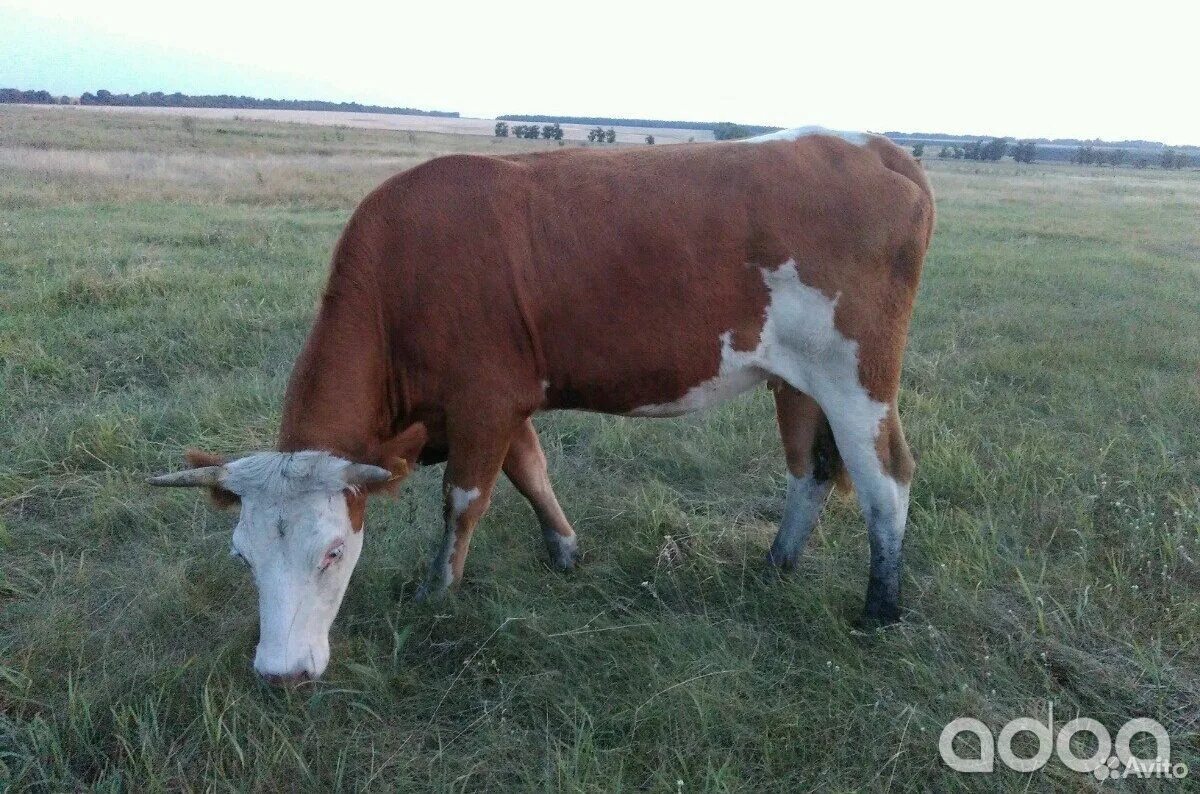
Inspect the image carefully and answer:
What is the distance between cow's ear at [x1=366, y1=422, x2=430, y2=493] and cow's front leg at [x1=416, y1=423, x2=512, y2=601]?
24 centimetres

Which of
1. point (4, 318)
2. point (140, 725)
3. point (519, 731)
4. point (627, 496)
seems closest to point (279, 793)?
point (140, 725)

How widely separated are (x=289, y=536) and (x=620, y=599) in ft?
4.94

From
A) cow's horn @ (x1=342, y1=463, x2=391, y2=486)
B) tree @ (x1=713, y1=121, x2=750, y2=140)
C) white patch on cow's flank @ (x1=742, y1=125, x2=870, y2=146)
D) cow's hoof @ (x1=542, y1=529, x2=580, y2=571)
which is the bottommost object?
cow's hoof @ (x1=542, y1=529, x2=580, y2=571)

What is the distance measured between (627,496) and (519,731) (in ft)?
6.24

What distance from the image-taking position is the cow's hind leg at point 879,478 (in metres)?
3.30

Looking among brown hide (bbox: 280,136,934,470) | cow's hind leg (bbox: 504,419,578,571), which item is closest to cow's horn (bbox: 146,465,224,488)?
brown hide (bbox: 280,136,934,470)

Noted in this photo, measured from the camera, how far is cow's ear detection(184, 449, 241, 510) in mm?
2885

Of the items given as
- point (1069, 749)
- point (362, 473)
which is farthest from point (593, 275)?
point (1069, 749)

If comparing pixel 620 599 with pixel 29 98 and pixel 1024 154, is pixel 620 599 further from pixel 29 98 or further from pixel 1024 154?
pixel 29 98

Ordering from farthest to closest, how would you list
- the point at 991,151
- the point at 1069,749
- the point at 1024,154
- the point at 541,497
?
the point at 991,151
the point at 1024,154
the point at 541,497
the point at 1069,749

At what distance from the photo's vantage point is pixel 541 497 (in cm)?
394

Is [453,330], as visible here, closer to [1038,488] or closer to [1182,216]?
[1038,488]

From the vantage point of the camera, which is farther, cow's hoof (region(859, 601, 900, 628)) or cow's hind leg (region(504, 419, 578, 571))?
cow's hind leg (region(504, 419, 578, 571))

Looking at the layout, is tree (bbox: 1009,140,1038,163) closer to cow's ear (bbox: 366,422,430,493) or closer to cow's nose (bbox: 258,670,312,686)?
cow's ear (bbox: 366,422,430,493)
